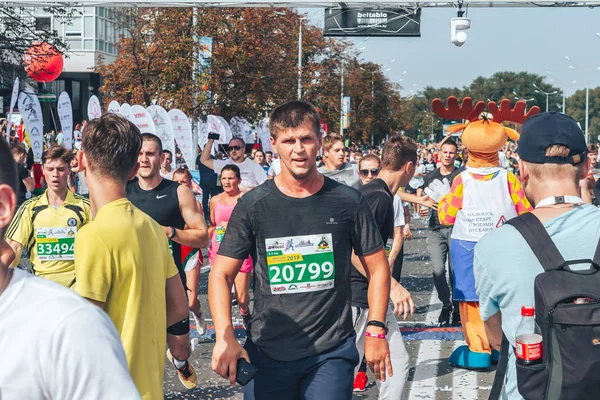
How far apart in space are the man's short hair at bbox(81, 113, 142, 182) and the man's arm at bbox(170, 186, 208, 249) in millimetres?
2769

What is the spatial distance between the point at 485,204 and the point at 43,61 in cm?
1932

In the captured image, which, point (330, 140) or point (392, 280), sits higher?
point (330, 140)

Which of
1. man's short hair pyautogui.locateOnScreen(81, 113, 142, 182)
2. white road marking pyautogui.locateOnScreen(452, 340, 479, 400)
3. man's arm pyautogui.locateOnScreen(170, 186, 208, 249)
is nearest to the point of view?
man's short hair pyautogui.locateOnScreen(81, 113, 142, 182)

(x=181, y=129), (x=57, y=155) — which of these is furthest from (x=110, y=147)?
(x=181, y=129)

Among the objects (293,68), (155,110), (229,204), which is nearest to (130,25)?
(293,68)

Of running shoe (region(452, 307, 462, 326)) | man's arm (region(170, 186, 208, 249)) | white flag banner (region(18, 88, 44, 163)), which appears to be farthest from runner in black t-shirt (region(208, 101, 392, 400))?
white flag banner (region(18, 88, 44, 163))

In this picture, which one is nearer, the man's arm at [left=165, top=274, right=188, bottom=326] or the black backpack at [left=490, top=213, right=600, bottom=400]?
the black backpack at [left=490, top=213, right=600, bottom=400]

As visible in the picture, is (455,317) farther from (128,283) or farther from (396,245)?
(128,283)

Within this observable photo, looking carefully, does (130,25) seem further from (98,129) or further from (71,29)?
(71,29)

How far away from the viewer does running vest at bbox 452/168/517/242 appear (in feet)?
24.9

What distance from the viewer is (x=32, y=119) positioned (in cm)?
1927

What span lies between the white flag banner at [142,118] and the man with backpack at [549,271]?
15498mm

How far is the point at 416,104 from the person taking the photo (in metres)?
155

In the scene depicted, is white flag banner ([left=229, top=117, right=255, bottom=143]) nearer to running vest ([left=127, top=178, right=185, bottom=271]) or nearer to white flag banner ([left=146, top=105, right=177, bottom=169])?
white flag banner ([left=146, top=105, right=177, bottom=169])
